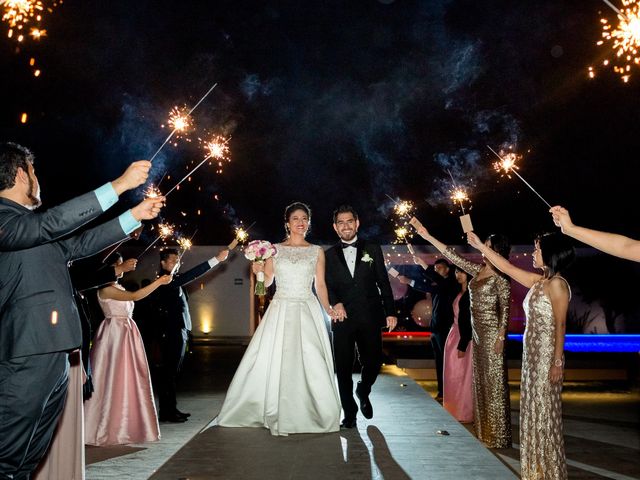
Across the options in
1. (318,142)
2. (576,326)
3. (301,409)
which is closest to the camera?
(301,409)

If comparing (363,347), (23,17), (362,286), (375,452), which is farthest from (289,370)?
(23,17)

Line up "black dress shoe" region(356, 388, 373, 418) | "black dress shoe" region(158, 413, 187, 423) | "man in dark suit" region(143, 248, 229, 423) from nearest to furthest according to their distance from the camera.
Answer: "black dress shoe" region(356, 388, 373, 418), "man in dark suit" region(143, 248, 229, 423), "black dress shoe" region(158, 413, 187, 423)

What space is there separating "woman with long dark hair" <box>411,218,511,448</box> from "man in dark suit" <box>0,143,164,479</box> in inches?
147

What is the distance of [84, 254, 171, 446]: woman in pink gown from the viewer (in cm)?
534

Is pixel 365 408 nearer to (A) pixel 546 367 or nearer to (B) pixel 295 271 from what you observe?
(B) pixel 295 271

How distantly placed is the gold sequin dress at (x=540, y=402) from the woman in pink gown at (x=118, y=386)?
343 centimetres

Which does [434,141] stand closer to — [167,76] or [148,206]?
[167,76]

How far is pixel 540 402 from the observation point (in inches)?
161

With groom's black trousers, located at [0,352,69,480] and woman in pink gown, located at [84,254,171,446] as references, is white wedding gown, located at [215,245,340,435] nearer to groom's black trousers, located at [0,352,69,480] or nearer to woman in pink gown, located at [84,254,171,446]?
woman in pink gown, located at [84,254,171,446]

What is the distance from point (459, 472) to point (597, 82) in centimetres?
1854

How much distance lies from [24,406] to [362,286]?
3.75 m

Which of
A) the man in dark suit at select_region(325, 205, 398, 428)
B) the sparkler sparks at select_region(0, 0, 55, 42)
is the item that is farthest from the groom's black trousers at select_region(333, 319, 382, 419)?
the sparkler sparks at select_region(0, 0, 55, 42)

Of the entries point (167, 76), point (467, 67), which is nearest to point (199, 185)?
point (167, 76)

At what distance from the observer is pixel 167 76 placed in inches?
777
